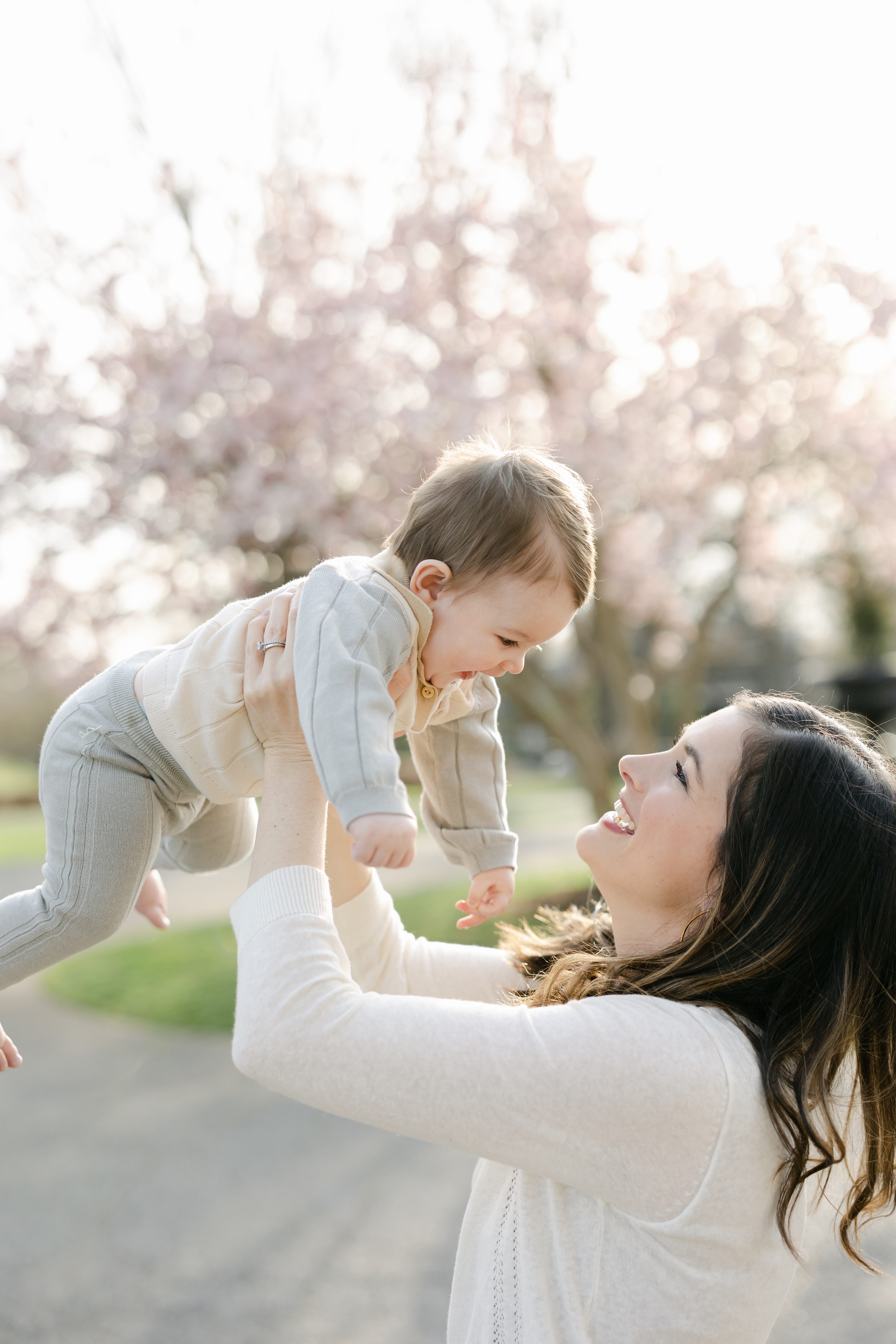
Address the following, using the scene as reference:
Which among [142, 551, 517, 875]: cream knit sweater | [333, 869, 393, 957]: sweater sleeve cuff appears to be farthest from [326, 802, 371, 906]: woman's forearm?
[142, 551, 517, 875]: cream knit sweater

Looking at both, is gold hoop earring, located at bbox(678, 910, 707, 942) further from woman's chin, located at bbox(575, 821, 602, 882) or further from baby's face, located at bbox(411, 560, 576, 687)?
baby's face, located at bbox(411, 560, 576, 687)

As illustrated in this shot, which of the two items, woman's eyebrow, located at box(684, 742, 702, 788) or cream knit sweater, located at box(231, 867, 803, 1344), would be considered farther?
woman's eyebrow, located at box(684, 742, 702, 788)

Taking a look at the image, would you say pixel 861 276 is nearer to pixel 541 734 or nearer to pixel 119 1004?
pixel 119 1004

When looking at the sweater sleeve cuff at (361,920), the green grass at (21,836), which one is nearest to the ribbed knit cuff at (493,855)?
the sweater sleeve cuff at (361,920)

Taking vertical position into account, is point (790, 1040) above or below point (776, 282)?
below

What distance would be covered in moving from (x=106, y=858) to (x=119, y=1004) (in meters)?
4.63

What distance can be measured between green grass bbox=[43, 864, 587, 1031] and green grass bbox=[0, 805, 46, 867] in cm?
189

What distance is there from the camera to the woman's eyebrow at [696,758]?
1271 millimetres

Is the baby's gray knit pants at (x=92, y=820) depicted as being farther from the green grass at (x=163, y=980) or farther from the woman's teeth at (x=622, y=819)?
the green grass at (x=163, y=980)

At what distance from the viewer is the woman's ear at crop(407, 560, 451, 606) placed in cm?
140

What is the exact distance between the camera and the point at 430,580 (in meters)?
1.42

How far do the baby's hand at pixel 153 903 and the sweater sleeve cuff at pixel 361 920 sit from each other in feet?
1.35

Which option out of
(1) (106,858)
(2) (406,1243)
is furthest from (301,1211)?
(1) (106,858)

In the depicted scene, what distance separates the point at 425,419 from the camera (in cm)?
557
